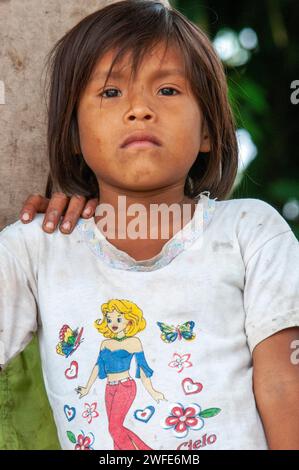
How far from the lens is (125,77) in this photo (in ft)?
7.18

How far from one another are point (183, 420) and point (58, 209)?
0.59 m

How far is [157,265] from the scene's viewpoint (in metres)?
2.15

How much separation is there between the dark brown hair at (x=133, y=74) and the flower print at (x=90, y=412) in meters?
0.58

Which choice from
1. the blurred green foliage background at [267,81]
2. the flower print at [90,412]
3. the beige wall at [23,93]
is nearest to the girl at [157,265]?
the flower print at [90,412]

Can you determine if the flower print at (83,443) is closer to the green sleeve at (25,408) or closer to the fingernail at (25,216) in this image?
the green sleeve at (25,408)

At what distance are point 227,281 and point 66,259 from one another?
0.37 m

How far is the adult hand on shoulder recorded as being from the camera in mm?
2244

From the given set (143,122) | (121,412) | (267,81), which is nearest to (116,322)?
(121,412)

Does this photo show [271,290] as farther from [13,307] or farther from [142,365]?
[13,307]

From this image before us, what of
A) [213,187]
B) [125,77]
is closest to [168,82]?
[125,77]

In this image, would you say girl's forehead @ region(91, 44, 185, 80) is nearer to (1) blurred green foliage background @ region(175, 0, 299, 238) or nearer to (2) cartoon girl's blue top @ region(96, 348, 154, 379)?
(2) cartoon girl's blue top @ region(96, 348, 154, 379)

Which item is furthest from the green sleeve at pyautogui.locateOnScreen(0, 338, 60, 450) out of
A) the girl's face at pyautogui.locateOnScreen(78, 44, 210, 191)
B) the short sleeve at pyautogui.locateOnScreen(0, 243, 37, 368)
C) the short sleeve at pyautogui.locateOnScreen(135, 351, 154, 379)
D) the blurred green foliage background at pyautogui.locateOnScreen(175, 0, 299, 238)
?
the blurred green foliage background at pyautogui.locateOnScreen(175, 0, 299, 238)

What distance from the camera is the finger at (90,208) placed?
7.55 feet

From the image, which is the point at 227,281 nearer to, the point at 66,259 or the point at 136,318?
the point at 136,318
